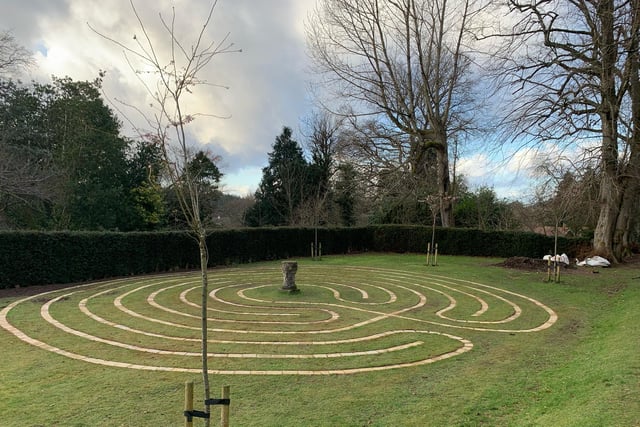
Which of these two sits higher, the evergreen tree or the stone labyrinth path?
the evergreen tree

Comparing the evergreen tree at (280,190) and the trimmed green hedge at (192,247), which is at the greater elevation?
the evergreen tree at (280,190)

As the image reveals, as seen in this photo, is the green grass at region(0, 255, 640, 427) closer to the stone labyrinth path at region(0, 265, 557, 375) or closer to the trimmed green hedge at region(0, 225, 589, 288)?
the stone labyrinth path at region(0, 265, 557, 375)

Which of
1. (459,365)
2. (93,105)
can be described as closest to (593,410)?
(459,365)

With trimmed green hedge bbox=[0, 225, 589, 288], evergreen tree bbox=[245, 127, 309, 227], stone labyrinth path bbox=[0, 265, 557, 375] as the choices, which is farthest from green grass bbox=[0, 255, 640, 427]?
evergreen tree bbox=[245, 127, 309, 227]

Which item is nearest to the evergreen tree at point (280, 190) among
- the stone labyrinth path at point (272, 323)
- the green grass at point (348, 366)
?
the stone labyrinth path at point (272, 323)

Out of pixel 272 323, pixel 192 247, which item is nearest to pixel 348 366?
pixel 272 323

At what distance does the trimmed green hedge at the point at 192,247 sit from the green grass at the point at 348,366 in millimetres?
2620

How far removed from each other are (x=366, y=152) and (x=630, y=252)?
50.1 feet

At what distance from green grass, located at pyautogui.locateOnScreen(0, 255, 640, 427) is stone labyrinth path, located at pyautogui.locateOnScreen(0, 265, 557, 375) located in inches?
1.9

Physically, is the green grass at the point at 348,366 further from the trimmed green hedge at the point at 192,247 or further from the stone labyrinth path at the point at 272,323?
the trimmed green hedge at the point at 192,247

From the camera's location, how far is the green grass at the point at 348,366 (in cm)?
412

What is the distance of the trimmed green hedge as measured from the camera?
1272cm

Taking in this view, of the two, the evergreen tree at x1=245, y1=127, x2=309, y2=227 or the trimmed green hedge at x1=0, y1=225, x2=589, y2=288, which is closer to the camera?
the trimmed green hedge at x1=0, y1=225, x2=589, y2=288

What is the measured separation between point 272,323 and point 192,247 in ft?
35.7
